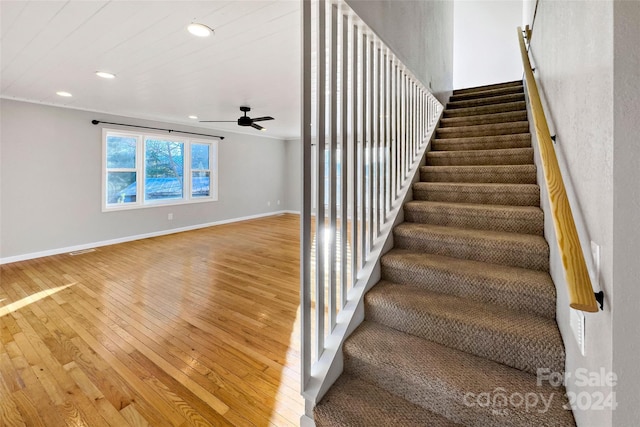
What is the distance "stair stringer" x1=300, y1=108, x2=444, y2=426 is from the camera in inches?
52.8

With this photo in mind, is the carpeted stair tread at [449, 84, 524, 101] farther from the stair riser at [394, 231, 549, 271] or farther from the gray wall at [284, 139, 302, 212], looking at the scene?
the gray wall at [284, 139, 302, 212]

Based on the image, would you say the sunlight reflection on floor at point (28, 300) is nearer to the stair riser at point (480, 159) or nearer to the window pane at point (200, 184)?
the window pane at point (200, 184)

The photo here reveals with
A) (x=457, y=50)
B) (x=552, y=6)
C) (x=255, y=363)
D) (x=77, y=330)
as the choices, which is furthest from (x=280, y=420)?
(x=457, y=50)

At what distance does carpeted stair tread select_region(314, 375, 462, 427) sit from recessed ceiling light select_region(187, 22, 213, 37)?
2.57 meters

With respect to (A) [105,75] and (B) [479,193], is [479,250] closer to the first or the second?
(B) [479,193]

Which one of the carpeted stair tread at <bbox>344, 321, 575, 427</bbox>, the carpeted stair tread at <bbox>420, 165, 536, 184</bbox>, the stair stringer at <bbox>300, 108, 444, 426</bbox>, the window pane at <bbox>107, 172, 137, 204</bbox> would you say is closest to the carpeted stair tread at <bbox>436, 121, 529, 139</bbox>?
the carpeted stair tread at <bbox>420, 165, 536, 184</bbox>

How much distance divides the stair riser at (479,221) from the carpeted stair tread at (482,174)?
1.84 feet

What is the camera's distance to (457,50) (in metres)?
5.74

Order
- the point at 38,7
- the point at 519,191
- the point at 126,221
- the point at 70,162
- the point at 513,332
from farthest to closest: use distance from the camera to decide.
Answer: the point at 126,221 < the point at 70,162 < the point at 519,191 < the point at 38,7 < the point at 513,332

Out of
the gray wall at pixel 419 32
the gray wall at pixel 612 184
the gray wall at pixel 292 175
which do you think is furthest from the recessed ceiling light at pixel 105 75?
the gray wall at pixel 292 175

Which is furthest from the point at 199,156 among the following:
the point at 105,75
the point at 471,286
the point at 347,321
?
the point at 471,286

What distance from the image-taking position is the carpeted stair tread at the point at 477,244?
166 cm

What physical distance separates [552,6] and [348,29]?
112cm

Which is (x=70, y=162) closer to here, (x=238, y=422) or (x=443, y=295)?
(x=238, y=422)
